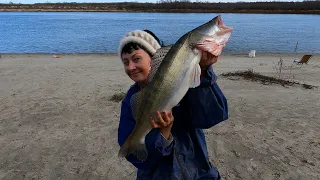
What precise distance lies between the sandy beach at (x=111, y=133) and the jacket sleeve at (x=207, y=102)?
2.53 metres

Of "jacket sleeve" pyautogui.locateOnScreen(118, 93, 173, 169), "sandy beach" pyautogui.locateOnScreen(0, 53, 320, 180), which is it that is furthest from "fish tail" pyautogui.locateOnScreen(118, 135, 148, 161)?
"sandy beach" pyautogui.locateOnScreen(0, 53, 320, 180)

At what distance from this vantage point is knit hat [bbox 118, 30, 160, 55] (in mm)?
2711

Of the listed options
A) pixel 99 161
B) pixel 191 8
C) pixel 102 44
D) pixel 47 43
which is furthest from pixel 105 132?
pixel 191 8

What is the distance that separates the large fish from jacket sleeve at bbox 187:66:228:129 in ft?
0.64

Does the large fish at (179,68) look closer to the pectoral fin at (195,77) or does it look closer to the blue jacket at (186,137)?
the pectoral fin at (195,77)

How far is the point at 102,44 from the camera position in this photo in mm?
28281

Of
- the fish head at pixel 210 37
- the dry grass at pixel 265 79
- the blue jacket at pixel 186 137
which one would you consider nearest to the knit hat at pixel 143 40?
the blue jacket at pixel 186 137

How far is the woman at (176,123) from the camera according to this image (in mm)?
2373

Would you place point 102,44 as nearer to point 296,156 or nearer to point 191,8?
point 296,156

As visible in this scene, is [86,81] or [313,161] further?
[86,81]

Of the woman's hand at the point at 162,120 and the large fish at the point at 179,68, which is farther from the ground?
the large fish at the point at 179,68

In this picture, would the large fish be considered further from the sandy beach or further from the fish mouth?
the sandy beach

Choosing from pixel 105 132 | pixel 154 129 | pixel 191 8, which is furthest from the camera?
pixel 191 8

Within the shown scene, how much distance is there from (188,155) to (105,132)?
4014 millimetres
